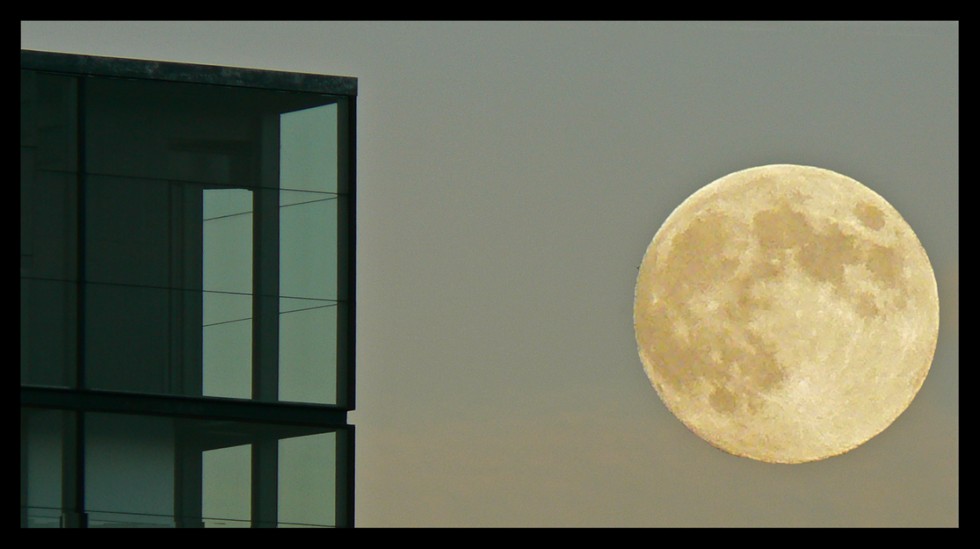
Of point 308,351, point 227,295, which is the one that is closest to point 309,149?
point 227,295

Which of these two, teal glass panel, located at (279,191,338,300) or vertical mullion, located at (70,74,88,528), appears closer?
vertical mullion, located at (70,74,88,528)

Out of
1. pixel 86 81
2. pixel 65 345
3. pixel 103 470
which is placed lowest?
pixel 103 470

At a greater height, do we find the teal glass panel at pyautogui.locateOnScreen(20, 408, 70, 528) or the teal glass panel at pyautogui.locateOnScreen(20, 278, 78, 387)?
the teal glass panel at pyautogui.locateOnScreen(20, 278, 78, 387)

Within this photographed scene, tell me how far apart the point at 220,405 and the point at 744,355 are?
7.54m

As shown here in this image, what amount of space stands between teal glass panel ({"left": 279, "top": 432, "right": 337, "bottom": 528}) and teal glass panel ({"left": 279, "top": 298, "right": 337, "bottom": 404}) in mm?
605

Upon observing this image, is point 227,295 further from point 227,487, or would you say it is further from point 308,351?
point 227,487

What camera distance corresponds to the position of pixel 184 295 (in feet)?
89.1

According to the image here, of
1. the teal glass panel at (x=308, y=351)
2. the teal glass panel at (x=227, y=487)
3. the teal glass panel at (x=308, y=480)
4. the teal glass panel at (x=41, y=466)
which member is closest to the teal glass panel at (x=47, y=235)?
the teal glass panel at (x=41, y=466)

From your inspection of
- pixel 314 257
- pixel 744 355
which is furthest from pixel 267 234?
pixel 744 355

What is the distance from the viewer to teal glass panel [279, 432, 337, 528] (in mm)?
27688

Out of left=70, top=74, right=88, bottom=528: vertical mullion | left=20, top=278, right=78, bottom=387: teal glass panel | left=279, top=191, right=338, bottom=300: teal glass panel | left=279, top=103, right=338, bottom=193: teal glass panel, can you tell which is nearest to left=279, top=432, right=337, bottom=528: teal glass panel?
left=279, top=191, right=338, bottom=300: teal glass panel

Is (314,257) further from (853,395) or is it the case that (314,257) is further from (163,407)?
(853,395)

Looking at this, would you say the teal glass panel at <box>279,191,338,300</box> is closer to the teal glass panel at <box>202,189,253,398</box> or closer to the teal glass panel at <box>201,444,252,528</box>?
the teal glass panel at <box>202,189,253,398</box>
